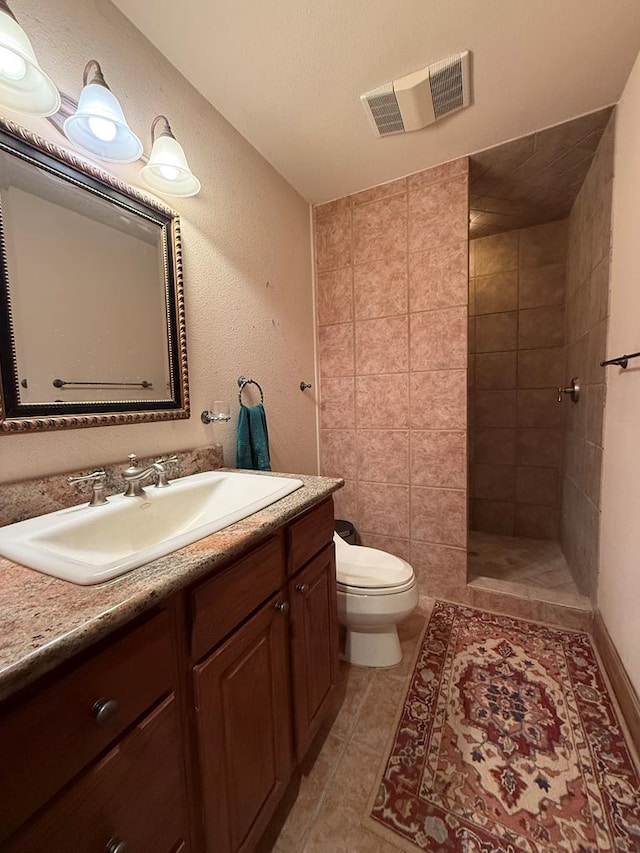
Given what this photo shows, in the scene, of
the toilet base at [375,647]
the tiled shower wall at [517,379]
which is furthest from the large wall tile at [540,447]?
the toilet base at [375,647]

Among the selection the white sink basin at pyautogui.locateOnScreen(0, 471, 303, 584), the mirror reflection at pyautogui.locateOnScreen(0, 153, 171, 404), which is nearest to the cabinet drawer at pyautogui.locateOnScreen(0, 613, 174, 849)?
the white sink basin at pyautogui.locateOnScreen(0, 471, 303, 584)

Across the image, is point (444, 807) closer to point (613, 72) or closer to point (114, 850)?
point (114, 850)

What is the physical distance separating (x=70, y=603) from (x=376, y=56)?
68.4 inches

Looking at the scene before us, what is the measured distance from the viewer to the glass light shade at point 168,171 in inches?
39.7

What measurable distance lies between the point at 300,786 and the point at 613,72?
2.62m

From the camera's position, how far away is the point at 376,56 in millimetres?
1143

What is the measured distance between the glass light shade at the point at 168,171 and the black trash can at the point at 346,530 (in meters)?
1.72

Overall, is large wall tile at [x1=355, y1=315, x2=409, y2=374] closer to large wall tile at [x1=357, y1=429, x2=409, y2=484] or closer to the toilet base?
large wall tile at [x1=357, y1=429, x2=409, y2=484]

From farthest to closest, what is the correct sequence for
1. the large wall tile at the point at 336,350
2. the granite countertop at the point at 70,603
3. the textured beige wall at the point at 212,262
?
1. the large wall tile at the point at 336,350
2. the textured beige wall at the point at 212,262
3. the granite countertop at the point at 70,603

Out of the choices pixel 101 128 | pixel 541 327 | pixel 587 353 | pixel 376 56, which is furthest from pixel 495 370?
pixel 101 128

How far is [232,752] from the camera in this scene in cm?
67

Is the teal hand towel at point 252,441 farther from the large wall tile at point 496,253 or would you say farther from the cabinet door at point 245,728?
the large wall tile at point 496,253

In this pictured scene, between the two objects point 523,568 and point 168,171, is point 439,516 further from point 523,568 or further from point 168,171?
point 168,171

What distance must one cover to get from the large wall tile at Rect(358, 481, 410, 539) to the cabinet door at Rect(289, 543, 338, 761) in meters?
0.91
